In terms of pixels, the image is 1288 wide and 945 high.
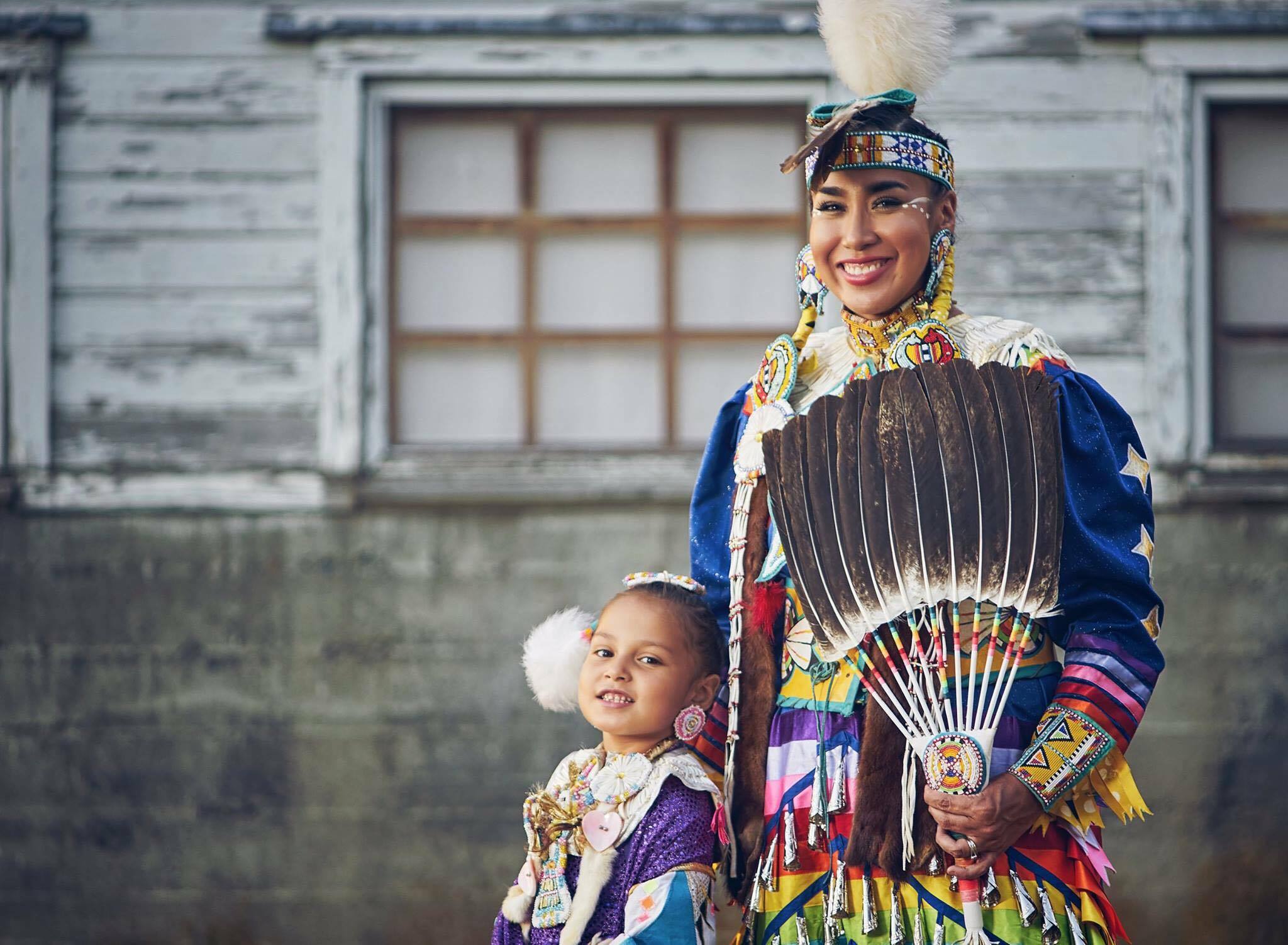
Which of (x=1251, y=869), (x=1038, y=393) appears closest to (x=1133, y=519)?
(x=1038, y=393)

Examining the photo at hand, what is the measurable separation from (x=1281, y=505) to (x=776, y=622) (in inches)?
134

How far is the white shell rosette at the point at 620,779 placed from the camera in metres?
2.33

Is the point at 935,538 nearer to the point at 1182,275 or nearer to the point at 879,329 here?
the point at 879,329

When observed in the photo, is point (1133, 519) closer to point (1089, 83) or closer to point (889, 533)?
point (889, 533)

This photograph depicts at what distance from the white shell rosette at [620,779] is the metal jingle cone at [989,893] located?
1.89ft

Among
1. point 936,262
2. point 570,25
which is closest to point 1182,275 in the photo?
point 570,25

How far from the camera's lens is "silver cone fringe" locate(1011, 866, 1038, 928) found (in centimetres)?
201

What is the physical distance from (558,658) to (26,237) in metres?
3.53

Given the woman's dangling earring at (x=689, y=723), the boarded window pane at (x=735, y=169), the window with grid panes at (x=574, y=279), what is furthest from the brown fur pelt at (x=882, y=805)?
the boarded window pane at (x=735, y=169)

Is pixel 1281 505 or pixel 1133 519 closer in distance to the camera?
pixel 1133 519

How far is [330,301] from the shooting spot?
5.12 meters

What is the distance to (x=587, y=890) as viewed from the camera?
227 centimetres

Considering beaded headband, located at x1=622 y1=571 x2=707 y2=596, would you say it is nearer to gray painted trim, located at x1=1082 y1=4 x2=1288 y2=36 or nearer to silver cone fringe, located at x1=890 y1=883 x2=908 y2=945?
silver cone fringe, located at x1=890 y1=883 x2=908 y2=945

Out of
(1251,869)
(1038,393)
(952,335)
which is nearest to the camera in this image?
(1038,393)
